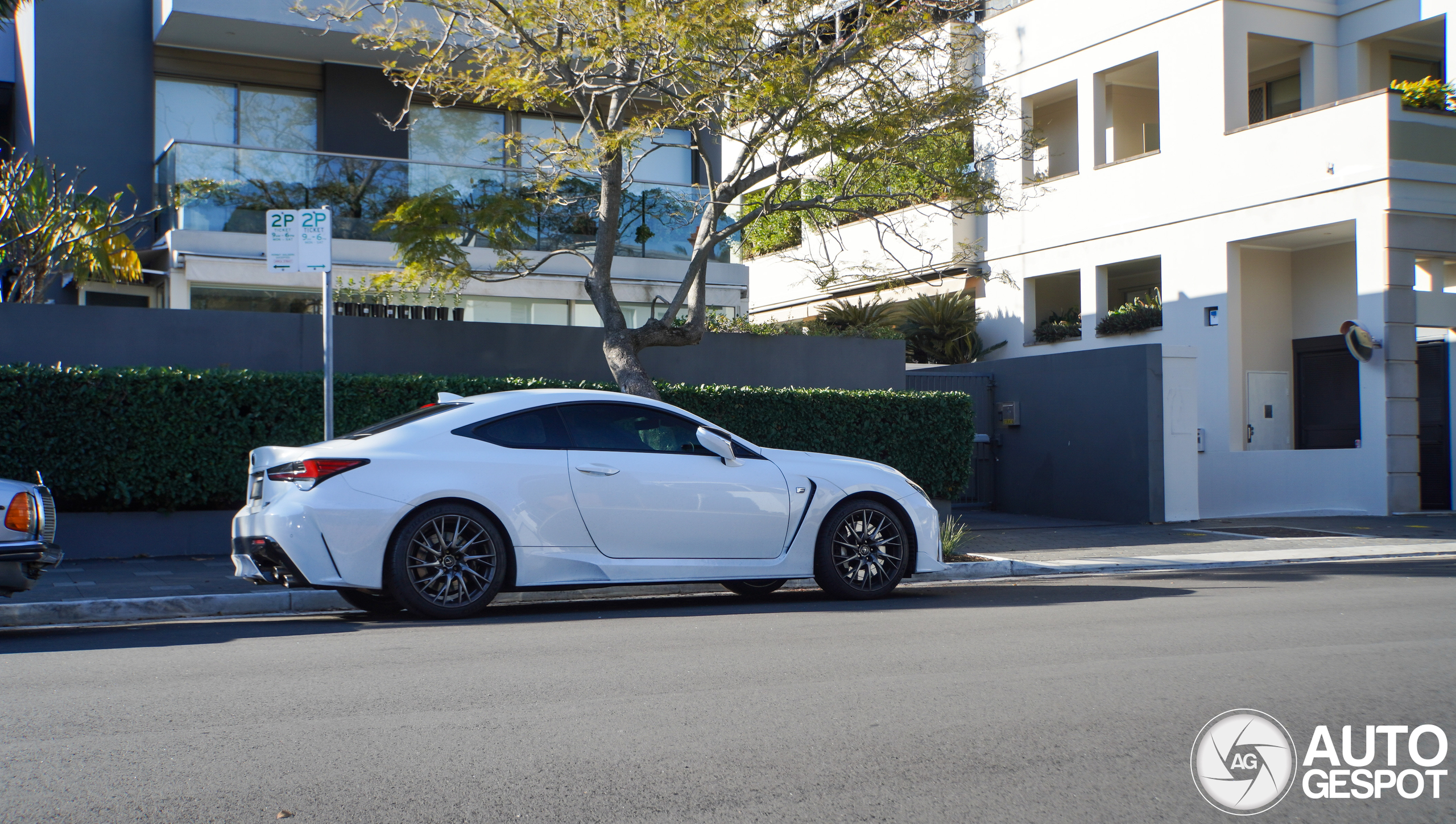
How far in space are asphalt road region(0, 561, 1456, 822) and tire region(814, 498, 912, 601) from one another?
455 millimetres

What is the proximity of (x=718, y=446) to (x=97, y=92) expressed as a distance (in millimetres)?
12393

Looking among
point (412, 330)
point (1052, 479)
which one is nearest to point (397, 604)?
point (412, 330)

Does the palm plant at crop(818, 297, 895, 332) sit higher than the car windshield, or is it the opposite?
the palm plant at crop(818, 297, 895, 332)

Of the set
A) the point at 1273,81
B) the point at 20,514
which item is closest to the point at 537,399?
the point at 20,514

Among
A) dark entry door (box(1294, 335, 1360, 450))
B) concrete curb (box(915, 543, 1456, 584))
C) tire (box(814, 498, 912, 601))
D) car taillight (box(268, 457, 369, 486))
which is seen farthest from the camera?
dark entry door (box(1294, 335, 1360, 450))

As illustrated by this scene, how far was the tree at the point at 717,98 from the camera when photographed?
1142 centimetres

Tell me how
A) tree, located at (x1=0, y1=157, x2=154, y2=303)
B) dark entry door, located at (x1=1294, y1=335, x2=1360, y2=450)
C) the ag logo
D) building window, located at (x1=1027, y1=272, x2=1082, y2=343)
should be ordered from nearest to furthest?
the ag logo → tree, located at (x1=0, y1=157, x2=154, y2=303) → dark entry door, located at (x1=1294, y1=335, x2=1360, y2=450) → building window, located at (x1=1027, y1=272, x2=1082, y2=343)

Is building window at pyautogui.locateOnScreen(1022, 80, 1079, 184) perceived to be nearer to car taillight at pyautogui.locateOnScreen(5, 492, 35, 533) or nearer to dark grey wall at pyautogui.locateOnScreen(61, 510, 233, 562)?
dark grey wall at pyautogui.locateOnScreen(61, 510, 233, 562)

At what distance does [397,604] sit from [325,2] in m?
11.0

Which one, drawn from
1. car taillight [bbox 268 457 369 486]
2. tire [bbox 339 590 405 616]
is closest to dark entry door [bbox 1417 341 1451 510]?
tire [bbox 339 590 405 616]

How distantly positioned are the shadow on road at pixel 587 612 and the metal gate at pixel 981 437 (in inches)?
331

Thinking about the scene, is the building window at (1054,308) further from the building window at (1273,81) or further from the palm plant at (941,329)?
the building window at (1273,81)

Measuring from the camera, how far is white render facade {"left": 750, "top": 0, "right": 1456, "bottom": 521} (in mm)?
17781

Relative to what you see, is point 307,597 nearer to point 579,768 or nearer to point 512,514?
point 512,514
